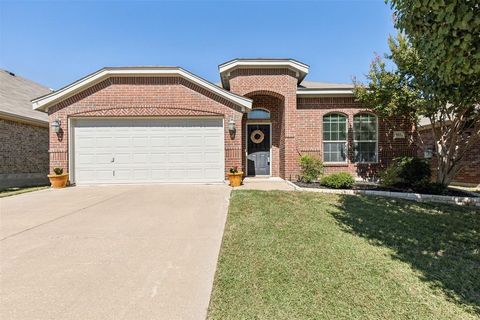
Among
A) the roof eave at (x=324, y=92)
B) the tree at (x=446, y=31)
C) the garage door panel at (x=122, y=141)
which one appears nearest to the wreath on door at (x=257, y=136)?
the roof eave at (x=324, y=92)

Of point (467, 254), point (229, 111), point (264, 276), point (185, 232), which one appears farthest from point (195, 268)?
point (229, 111)

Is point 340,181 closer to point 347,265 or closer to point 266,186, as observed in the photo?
point 266,186

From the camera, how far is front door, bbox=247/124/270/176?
38.6 ft

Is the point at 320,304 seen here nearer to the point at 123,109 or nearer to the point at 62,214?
the point at 62,214

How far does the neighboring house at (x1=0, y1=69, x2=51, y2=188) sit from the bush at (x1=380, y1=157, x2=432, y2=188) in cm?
1464

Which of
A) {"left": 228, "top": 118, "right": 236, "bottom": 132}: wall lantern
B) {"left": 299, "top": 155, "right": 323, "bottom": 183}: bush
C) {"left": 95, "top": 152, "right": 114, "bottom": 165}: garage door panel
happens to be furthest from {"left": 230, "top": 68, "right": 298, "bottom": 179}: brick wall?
{"left": 95, "top": 152, "right": 114, "bottom": 165}: garage door panel

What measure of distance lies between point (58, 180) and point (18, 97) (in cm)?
696

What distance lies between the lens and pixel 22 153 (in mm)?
11086

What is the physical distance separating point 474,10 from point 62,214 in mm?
7895

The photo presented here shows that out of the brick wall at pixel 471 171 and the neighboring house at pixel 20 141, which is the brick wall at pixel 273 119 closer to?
the brick wall at pixel 471 171

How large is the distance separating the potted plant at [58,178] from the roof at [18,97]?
333cm

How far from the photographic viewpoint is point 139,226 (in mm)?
4715

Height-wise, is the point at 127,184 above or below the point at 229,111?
below

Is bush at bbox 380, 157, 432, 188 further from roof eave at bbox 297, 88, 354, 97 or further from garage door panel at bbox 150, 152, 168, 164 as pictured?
garage door panel at bbox 150, 152, 168, 164
